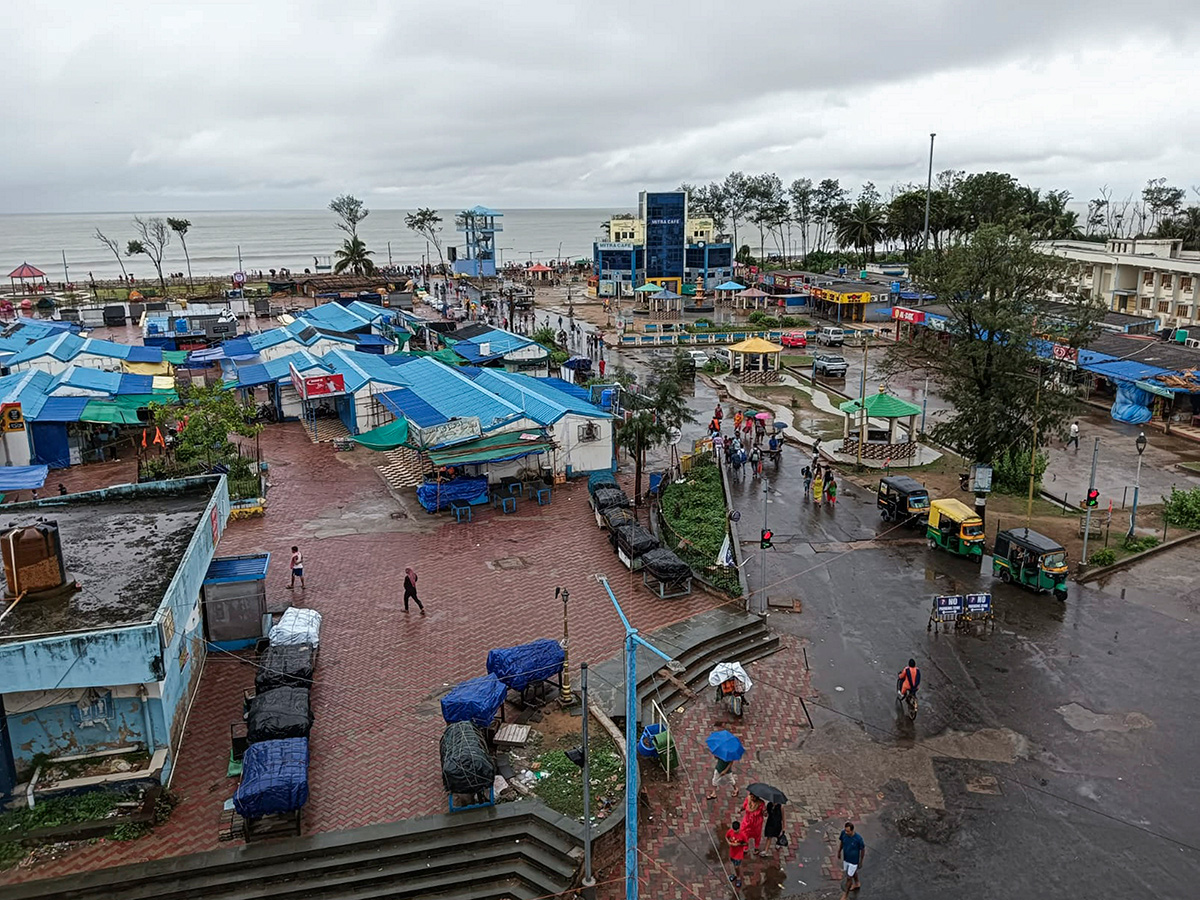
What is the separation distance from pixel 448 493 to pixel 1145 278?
51.3 meters

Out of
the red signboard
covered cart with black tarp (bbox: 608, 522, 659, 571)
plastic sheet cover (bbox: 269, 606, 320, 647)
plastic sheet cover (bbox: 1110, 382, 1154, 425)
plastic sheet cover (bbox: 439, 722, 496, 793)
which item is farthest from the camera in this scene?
the red signboard

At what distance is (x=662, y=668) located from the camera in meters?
17.1

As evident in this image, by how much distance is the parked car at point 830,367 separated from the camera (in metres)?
45.5

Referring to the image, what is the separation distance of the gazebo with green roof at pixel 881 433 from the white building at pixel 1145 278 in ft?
87.3

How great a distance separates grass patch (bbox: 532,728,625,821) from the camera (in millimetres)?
13273

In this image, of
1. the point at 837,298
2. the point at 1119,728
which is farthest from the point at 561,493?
the point at 837,298

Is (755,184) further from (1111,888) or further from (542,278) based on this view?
(1111,888)

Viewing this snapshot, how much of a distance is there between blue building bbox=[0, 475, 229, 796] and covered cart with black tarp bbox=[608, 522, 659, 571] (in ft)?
32.3

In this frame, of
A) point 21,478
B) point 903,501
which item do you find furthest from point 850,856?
point 21,478

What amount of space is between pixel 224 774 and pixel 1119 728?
15.5 meters

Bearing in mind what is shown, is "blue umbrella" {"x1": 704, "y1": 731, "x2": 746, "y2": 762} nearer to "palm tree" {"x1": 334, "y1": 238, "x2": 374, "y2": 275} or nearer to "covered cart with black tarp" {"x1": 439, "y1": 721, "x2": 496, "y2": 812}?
"covered cart with black tarp" {"x1": 439, "y1": 721, "x2": 496, "y2": 812}

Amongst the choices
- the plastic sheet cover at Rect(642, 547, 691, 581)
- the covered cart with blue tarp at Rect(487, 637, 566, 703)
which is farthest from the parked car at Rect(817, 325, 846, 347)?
the covered cart with blue tarp at Rect(487, 637, 566, 703)

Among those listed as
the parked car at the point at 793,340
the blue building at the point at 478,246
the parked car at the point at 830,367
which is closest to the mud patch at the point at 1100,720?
the parked car at the point at 830,367

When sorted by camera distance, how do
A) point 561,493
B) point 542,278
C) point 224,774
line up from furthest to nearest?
1. point 542,278
2. point 561,493
3. point 224,774
